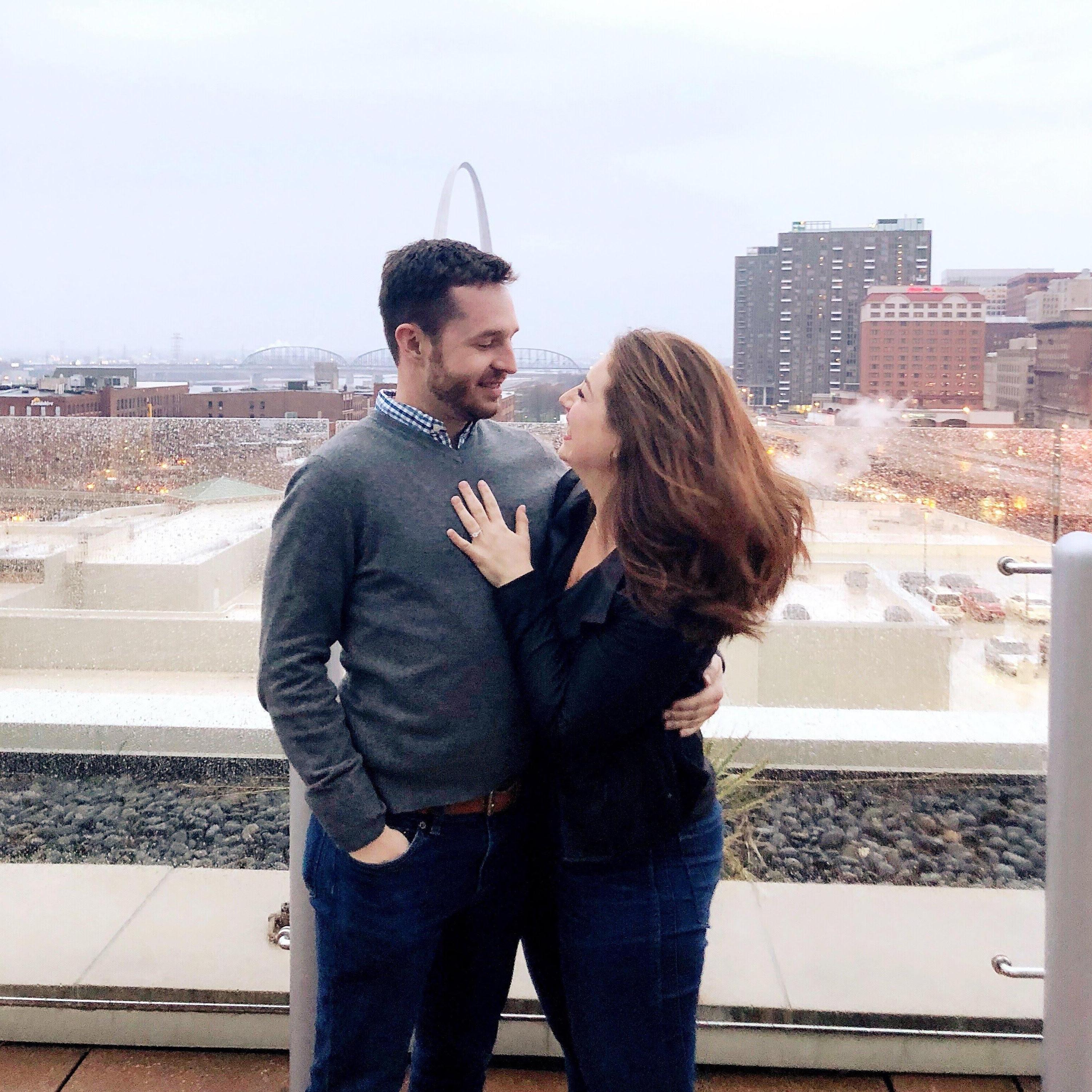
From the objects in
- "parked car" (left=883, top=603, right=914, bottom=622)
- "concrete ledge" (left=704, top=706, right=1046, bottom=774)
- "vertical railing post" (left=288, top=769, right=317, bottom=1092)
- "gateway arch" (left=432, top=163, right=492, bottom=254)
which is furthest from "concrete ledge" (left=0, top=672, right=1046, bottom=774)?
"gateway arch" (left=432, top=163, right=492, bottom=254)

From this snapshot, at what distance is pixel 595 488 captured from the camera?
3.17 ft

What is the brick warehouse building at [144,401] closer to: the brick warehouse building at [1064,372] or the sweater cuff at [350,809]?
the sweater cuff at [350,809]

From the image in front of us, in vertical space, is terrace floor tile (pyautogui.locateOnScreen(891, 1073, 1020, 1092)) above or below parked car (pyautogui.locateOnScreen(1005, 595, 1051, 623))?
below

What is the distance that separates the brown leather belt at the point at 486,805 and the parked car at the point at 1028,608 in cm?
82

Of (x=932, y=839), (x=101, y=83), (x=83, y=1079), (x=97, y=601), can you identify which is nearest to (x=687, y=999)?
(x=932, y=839)

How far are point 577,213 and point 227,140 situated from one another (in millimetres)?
871

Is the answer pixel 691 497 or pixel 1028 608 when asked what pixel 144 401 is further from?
pixel 1028 608

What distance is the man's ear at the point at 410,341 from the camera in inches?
38.5

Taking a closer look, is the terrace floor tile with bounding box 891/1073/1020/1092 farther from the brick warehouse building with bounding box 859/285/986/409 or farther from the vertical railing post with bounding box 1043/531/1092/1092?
the brick warehouse building with bounding box 859/285/986/409

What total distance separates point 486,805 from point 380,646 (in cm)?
20

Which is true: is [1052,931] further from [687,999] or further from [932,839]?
[687,999]

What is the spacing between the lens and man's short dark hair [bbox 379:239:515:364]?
947 mm

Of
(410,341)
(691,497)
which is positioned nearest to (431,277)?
(410,341)

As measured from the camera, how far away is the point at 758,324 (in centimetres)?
178
